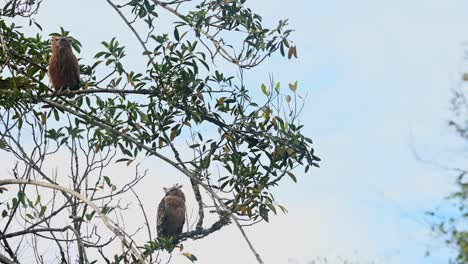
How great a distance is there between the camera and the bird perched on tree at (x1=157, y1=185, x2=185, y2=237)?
7.57 metres

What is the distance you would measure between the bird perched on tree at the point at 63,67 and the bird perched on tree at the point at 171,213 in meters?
2.25

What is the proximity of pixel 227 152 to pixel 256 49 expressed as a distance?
60 cm

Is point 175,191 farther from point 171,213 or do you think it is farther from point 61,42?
point 61,42

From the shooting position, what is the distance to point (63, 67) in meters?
5.46

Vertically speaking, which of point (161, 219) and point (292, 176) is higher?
point (161, 219)

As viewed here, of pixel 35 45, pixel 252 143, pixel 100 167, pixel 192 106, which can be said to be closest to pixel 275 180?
pixel 252 143

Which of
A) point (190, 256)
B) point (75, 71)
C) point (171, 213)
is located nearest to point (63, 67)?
point (75, 71)

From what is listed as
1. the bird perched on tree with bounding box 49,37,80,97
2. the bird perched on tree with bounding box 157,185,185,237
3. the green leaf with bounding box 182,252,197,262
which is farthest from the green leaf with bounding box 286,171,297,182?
the bird perched on tree with bounding box 157,185,185,237

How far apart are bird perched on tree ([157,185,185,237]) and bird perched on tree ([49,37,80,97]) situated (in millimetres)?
2252

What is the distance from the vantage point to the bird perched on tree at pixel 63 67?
5.45 m

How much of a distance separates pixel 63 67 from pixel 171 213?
2.47 metres

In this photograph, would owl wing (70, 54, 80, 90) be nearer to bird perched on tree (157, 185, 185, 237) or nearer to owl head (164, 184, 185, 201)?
bird perched on tree (157, 185, 185, 237)

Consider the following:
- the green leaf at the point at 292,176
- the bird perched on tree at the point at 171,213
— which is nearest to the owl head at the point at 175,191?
the bird perched on tree at the point at 171,213

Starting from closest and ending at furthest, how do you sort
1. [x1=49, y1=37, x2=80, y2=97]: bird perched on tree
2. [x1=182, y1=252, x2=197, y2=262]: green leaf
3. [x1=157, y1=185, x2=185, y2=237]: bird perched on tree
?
[x1=182, y1=252, x2=197, y2=262]: green leaf, [x1=49, y1=37, x2=80, y2=97]: bird perched on tree, [x1=157, y1=185, x2=185, y2=237]: bird perched on tree
